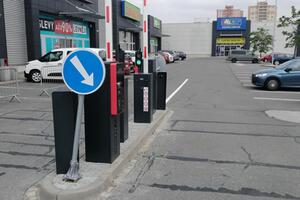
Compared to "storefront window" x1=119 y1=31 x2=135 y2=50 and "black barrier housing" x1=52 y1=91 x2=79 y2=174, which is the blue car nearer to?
"black barrier housing" x1=52 y1=91 x2=79 y2=174

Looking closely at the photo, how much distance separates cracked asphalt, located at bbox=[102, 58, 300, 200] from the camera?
4398 mm

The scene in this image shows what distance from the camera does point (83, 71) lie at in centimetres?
432

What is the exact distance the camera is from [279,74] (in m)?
16.0

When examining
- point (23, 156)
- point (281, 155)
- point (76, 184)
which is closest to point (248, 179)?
point (281, 155)

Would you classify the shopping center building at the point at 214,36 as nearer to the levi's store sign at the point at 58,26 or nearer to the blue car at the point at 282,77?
the levi's store sign at the point at 58,26

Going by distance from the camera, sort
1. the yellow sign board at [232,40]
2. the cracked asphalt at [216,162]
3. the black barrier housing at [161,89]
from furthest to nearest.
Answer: the yellow sign board at [232,40] → the black barrier housing at [161,89] → the cracked asphalt at [216,162]

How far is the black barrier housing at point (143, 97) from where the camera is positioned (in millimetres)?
7820

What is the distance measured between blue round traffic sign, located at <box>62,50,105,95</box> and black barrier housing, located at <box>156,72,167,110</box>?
17.0 feet

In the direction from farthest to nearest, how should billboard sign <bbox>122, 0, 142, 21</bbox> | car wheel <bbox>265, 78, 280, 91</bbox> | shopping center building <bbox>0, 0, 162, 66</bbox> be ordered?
billboard sign <bbox>122, 0, 142, 21</bbox>
shopping center building <bbox>0, 0, 162, 66</bbox>
car wheel <bbox>265, 78, 280, 91</bbox>

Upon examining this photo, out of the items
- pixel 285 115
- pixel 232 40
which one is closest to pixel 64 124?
pixel 285 115

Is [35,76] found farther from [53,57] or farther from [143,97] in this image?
[143,97]

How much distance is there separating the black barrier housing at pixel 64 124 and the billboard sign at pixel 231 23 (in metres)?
76.5

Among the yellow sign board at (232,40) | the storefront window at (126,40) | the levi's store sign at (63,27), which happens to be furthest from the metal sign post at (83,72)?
the yellow sign board at (232,40)

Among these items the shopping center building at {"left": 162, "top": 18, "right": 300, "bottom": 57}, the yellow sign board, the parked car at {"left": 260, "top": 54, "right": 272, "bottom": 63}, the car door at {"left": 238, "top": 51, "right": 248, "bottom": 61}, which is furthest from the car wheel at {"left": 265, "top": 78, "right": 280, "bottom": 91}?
the yellow sign board
